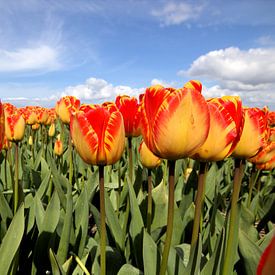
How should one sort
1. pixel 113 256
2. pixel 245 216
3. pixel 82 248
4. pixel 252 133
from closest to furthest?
pixel 252 133 → pixel 113 256 → pixel 82 248 → pixel 245 216

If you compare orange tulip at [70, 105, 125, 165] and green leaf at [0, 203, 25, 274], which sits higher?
orange tulip at [70, 105, 125, 165]

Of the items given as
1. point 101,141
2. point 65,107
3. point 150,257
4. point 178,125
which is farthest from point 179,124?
point 65,107

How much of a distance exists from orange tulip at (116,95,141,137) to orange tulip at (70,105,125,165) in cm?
65

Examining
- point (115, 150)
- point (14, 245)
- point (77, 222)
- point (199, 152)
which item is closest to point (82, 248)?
point (77, 222)

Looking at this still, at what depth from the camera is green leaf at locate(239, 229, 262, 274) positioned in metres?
1.62

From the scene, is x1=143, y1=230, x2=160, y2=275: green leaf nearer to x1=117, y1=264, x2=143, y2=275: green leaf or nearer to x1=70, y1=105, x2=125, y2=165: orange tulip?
x1=117, y1=264, x2=143, y2=275: green leaf

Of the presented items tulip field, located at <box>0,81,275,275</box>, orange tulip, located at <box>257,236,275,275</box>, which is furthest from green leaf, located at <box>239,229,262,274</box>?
orange tulip, located at <box>257,236,275,275</box>

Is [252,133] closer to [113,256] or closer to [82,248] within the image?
[113,256]

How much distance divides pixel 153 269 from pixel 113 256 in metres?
0.46

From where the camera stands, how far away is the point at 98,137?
1.36m

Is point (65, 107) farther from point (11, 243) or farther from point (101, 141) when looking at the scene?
point (101, 141)

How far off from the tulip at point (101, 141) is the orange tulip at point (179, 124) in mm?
280

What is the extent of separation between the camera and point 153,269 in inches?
58.7

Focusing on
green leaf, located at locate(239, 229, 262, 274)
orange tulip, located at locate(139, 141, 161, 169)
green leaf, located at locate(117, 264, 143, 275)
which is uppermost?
orange tulip, located at locate(139, 141, 161, 169)
